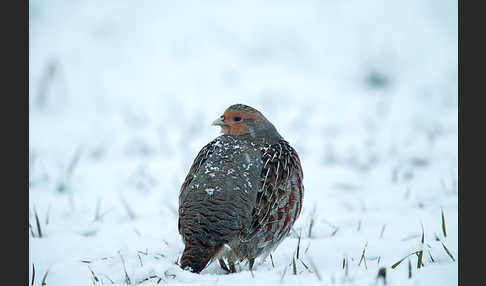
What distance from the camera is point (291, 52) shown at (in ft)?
35.9

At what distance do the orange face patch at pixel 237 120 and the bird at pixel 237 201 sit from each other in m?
0.14

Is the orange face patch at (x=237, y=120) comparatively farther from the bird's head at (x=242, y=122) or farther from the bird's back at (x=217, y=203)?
the bird's back at (x=217, y=203)

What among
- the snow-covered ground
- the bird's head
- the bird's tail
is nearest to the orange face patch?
the bird's head

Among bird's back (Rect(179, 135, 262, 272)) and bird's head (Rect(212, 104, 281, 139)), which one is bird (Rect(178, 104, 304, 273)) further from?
bird's head (Rect(212, 104, 281, 139))

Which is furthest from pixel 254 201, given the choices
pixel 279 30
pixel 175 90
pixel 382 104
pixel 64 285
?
pixel 279 30

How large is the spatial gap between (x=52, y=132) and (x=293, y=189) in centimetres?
495

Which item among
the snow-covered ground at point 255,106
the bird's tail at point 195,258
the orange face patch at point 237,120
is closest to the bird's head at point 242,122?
the orange face patch at point 237,120

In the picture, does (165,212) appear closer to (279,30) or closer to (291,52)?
(291,52)

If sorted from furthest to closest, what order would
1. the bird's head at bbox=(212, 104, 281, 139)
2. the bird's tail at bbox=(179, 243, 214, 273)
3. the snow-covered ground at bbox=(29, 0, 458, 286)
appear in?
the bird's head at bbox=(212, 104, 281, 139) < the snow-covered ground at bbox=(29, 0, 458, 286) < the bird's tail at bbox=(179, 243, 214, 273)

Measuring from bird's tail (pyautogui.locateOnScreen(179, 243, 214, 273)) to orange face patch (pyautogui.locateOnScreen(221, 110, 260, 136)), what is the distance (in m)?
1.19

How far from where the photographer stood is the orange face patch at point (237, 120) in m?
3.61

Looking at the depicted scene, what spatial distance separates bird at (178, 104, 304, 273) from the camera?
8.78 feet

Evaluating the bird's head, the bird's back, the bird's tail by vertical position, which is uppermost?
the bird's head

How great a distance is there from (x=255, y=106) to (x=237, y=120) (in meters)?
4.91
